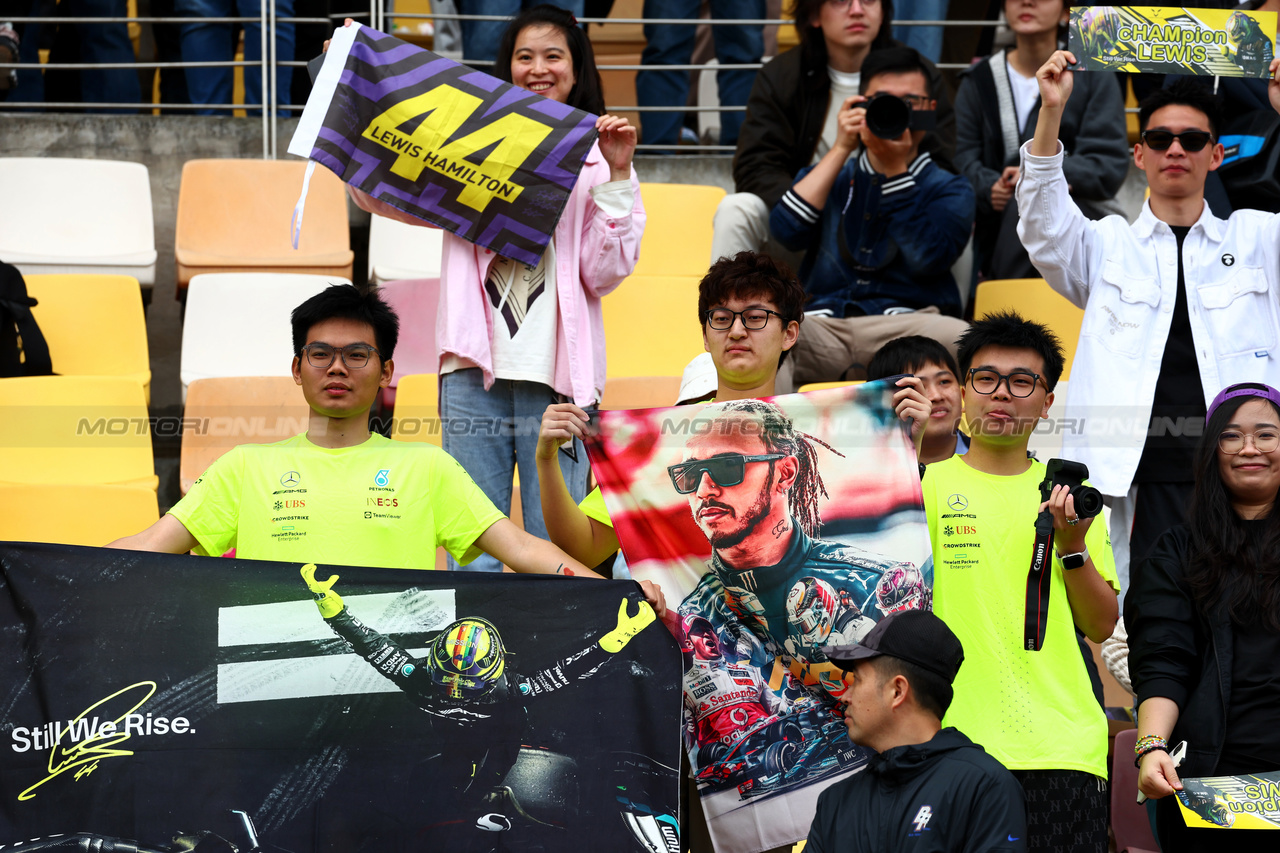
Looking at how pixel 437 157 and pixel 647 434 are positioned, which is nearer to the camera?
pixel 647 434

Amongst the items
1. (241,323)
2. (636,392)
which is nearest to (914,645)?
(636,392)

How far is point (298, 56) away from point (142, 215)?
1.35 meters

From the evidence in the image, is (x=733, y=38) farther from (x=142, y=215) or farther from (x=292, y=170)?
(x=142, y=215)

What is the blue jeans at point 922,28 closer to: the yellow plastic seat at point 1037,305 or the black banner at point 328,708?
the yellow plastic seat at point 1037,305

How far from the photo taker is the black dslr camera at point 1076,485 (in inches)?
123

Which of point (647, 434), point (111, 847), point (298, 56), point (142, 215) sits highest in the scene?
point (298, 56)

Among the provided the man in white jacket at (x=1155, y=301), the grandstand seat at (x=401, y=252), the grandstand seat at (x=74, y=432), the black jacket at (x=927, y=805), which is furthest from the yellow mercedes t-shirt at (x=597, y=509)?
the grandstand seat at (x=401, y=252)

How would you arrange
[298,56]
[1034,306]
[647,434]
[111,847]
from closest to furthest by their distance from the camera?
[111,847], [647,434], [1034,306], [298,56]

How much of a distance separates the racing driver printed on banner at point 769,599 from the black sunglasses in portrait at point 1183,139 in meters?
1.88

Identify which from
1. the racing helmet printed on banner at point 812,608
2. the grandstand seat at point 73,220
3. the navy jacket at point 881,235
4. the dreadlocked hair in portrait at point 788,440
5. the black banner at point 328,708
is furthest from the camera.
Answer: the grandstand seat at point 73,220

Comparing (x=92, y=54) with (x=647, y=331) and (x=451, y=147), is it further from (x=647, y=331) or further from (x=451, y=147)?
(x=451, y=147)

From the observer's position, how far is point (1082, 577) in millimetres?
3256

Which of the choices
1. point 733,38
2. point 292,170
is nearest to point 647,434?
point 292,170
